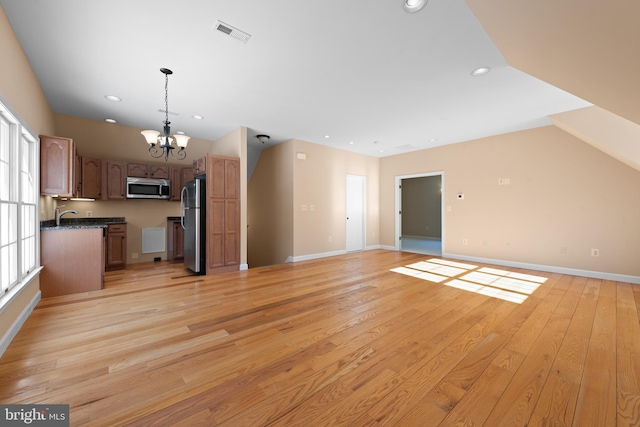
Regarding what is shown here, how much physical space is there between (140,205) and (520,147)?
Answer: 8.14 metres

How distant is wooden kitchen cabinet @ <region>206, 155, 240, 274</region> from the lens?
4562 mm

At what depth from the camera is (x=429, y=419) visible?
53.9 inches

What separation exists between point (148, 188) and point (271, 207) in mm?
2699

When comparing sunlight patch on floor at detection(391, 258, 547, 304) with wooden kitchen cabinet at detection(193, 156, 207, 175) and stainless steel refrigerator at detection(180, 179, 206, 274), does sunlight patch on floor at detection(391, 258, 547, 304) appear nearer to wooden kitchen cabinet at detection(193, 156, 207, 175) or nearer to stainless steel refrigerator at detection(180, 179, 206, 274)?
stainless steel refrigerator at detection(180, 179, 206, 274)

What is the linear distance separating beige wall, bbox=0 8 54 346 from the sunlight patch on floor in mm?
4886

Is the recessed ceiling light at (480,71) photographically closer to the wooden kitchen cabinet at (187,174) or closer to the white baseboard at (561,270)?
the white baseboard at (561,270)

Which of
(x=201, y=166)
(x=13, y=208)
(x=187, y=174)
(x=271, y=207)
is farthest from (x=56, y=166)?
(x=271, y=207)

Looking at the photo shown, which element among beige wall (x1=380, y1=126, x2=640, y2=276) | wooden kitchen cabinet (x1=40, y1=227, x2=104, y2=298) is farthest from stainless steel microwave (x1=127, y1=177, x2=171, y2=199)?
beige wall (x1=380, y1=126, x2=640, y2=276)

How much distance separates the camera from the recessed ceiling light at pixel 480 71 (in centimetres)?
294

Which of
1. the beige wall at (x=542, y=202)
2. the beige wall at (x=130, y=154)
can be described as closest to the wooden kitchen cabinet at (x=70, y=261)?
the beige wall at (x=130, y=154)

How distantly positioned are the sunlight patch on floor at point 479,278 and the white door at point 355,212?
202 centimetres

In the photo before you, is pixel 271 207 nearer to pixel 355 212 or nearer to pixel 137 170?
pixel 355 212

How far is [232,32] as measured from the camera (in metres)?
2.38

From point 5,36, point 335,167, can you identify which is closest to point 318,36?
point 5,36
